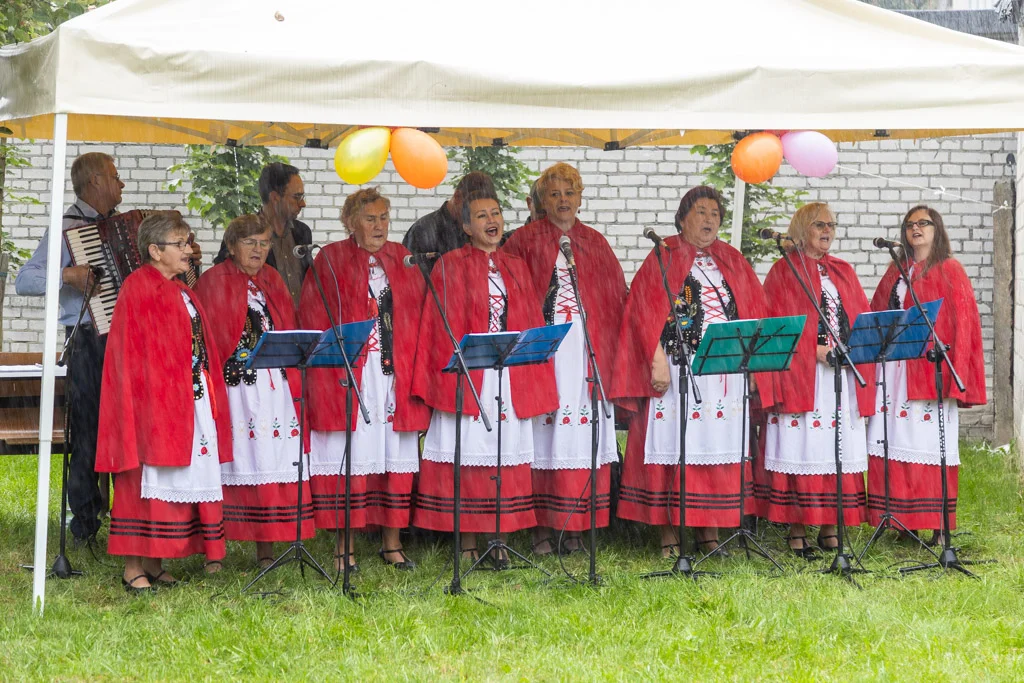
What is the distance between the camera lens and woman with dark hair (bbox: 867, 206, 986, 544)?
685 cm

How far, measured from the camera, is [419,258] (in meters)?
5.97

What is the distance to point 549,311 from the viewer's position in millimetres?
6789

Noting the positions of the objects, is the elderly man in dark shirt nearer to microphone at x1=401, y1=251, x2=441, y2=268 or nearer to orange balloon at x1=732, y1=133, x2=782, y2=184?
microphone at x1=401, y1=251, x2=441, y2=268

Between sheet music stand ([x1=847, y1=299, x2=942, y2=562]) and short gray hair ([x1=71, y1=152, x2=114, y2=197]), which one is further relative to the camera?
short gray hair ([x1=71, y1=152, x2=114, y2=197])

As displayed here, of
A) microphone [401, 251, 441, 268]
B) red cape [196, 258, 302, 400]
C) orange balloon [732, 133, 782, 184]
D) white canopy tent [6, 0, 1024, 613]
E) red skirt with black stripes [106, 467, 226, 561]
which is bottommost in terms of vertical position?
red skirt with black stripes [106, 467, 226, 561]

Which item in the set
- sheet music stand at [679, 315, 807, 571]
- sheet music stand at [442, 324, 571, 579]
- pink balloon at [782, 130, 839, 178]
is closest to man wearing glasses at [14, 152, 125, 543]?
sheet music stand at [442, 324, 571, 579]

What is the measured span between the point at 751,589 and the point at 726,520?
2.57 feet

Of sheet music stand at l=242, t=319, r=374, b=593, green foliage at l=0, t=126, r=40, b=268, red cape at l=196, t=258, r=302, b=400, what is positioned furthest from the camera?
green foliage at l=0, t=126, r=40, b=268

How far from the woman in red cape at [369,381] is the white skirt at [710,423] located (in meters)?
1.39

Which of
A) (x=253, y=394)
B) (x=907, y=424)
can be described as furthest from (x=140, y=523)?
(x=907, y=424)

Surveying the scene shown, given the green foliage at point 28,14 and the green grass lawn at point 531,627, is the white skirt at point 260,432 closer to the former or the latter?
the green grass lawn at point 531,627

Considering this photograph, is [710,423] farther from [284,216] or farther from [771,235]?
[284,216]

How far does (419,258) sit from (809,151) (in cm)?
204

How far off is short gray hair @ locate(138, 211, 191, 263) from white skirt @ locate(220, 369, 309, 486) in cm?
84
